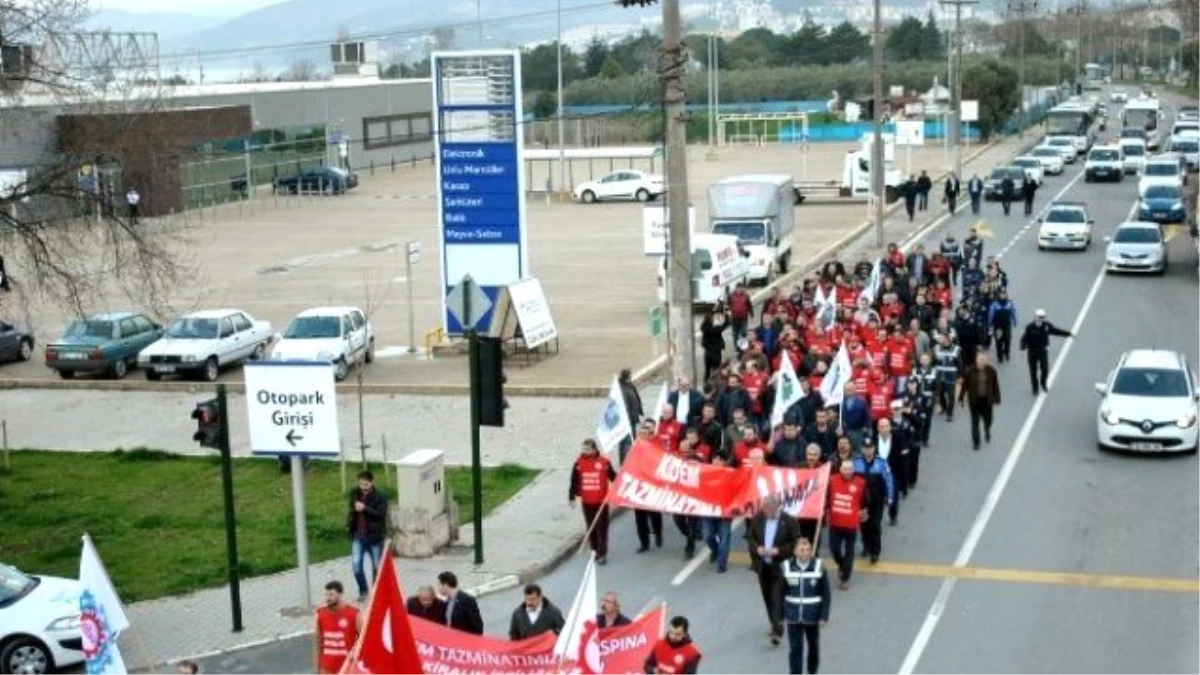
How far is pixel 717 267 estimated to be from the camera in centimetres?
3728

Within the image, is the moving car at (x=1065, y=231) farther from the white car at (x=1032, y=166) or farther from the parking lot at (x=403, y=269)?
the white car at (x=1032, y=166)

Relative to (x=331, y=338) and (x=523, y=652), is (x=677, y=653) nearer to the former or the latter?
(x=523, y=652)

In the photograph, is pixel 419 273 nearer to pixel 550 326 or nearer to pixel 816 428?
pixel 550 326

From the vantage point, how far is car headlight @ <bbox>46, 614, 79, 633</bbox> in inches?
615

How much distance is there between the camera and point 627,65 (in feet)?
543

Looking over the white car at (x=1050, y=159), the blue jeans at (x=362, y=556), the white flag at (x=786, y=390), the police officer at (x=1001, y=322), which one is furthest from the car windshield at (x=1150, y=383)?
the white car at (x=1050, y=159)

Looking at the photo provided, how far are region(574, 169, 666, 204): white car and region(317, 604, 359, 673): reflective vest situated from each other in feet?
182

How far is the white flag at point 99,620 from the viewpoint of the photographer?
41.8ft

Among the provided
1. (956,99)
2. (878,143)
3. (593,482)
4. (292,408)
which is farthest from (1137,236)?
(956,99)

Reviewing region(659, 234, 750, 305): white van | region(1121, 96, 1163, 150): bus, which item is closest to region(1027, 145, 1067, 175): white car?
region(1121, 96, 1163, 150): bus

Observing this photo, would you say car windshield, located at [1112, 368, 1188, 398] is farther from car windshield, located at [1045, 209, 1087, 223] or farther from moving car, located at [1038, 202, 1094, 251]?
car windshield, located at [1045, 209, 1087, 223]

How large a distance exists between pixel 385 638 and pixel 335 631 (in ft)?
7.79

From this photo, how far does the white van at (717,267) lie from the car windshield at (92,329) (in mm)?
11662

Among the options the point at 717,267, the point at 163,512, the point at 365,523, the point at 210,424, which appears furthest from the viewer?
the point at 717,267
